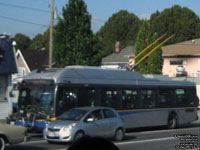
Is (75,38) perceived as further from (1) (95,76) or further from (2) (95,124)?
(2) (95,124)

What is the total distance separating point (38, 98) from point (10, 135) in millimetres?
5614

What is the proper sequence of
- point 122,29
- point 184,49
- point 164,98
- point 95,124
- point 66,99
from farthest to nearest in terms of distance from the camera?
1. point 122,29
2. point 184,49
3. point 164,98
4. point 66,99
5. point 95,124

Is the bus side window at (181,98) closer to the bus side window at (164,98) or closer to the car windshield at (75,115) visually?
the bus side window at (164,98)

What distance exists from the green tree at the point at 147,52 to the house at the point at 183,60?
494 centimetres

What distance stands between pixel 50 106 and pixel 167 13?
64.4 metres

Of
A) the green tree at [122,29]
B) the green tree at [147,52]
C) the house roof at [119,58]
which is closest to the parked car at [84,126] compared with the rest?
the green tree at [147,52]

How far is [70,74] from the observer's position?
58.6 ft

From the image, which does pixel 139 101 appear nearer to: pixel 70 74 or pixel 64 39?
pixel 70 74

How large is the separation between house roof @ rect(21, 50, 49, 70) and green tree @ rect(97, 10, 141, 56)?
3175 cm

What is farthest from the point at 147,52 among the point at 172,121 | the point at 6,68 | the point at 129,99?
the point at 129,99

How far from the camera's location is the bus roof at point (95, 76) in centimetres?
1769

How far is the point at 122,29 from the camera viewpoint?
92.3m

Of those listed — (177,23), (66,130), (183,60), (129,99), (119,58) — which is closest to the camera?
(66,130)

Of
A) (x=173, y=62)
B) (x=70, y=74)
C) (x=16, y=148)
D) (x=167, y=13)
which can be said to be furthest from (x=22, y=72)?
(x=16, y=148)
